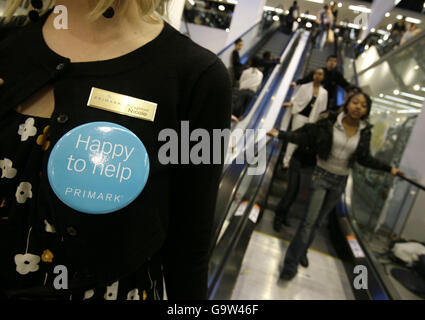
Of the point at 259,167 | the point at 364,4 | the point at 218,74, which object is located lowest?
the point at 259,167

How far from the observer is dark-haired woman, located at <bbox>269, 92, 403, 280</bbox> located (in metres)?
3.03

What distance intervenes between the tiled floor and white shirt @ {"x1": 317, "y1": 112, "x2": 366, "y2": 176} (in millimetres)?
1356

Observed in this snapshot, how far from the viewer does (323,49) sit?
11672 millimetres

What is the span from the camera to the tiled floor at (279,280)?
2.95 m

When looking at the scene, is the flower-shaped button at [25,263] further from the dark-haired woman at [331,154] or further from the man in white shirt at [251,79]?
the man in white shirt at [251,79]

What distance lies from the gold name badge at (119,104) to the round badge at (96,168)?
0.14 ft

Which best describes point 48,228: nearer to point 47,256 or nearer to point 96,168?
point 47,256

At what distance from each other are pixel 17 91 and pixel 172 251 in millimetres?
546

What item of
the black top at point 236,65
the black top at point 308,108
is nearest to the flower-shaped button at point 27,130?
the black top at point 308,108

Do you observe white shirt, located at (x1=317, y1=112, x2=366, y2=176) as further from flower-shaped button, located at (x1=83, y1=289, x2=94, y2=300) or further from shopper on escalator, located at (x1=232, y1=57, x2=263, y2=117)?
shopper on escalator, located at (x1=232, y1=57, x2=263, y2=117)
